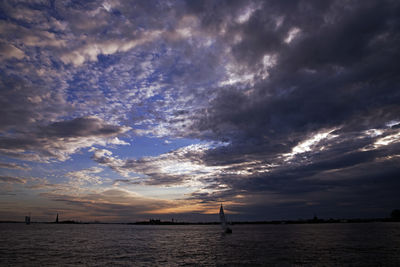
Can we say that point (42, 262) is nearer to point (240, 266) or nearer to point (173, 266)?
point (173, 266)

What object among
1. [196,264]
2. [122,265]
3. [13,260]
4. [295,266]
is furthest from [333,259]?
[13,260]

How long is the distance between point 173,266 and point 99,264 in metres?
12.0

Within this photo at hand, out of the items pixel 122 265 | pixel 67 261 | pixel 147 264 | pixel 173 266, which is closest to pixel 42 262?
pixel 67 261

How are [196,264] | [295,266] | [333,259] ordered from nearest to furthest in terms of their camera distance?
[295,266] → [196,264] → [333,259]

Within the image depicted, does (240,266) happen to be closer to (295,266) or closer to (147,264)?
(295,266)

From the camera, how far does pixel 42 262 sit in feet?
145

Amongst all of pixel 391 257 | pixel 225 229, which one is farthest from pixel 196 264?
pixel 225 229

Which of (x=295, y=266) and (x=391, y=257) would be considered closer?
(x=295, y=266)

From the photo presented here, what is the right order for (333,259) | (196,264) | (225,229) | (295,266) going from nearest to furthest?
1. (295,266)
2. (196,264)
3. (333,259)
4. (225,229)

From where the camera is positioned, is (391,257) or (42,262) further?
(391,257)

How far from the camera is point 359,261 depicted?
46.4m

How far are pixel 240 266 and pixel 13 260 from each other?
37.9m

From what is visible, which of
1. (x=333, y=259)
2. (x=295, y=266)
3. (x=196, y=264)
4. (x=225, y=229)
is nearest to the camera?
(x=295, y=266)

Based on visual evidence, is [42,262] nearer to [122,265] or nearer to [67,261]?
[67,261]
